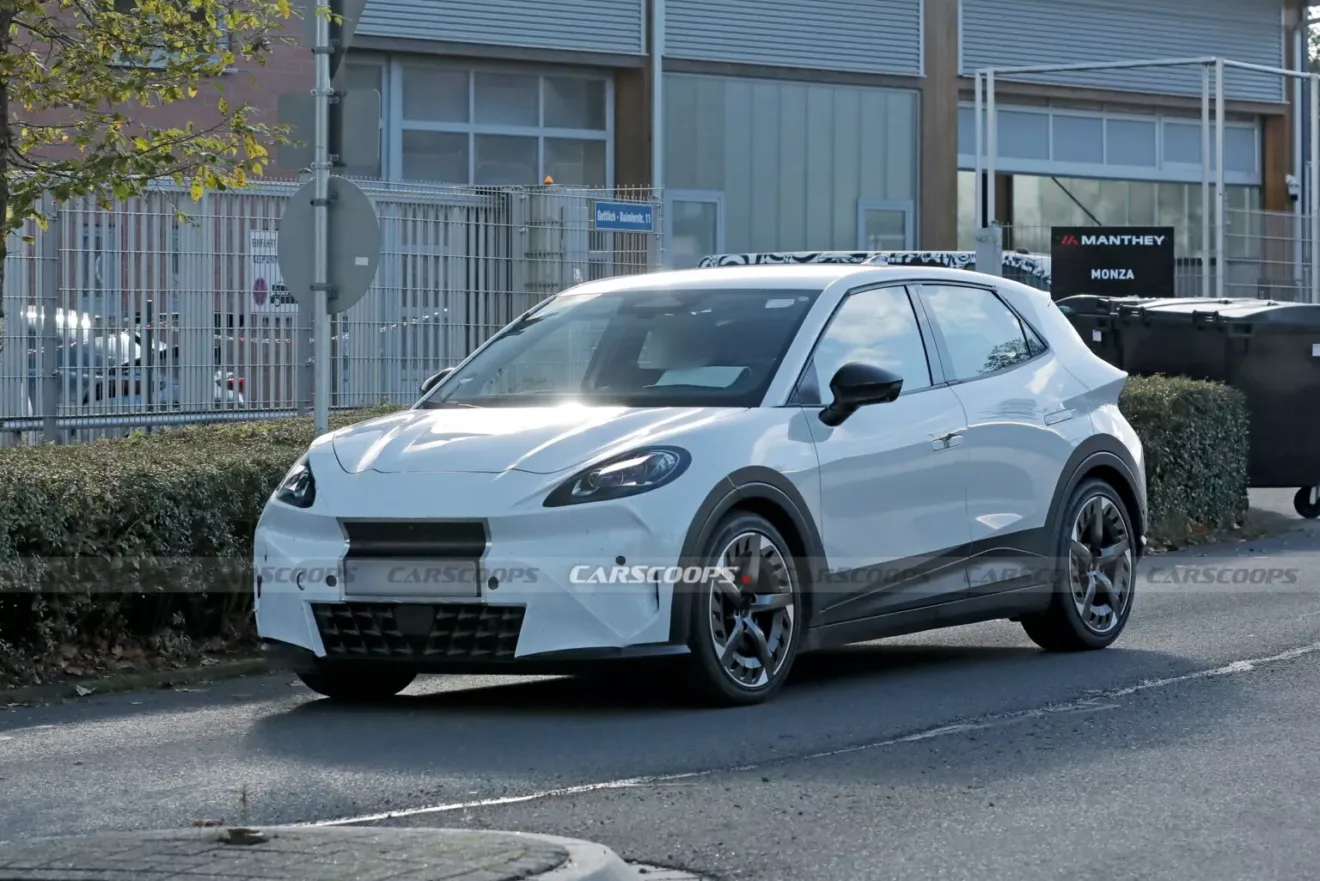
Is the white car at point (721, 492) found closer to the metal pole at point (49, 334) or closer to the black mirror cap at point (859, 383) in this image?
the black mirror cap at point (859, 383)

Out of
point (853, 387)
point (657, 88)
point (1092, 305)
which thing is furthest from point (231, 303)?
point (657, 88)

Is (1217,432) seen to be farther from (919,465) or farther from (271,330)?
(919,465)

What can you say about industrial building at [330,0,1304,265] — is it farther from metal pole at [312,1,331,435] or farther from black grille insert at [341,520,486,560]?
black grille insert at [341,520,486,560]

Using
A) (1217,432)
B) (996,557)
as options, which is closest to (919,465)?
(996,557)

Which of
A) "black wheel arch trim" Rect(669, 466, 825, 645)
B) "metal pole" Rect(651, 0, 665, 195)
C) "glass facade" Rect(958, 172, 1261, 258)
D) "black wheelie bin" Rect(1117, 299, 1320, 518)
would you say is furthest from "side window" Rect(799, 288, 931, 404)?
"glass facade" Rect(958, 172, 1261, 258)

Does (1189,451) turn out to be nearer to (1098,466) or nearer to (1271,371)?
(1271,371)

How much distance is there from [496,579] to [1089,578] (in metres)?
3.34

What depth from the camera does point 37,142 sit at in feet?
37.8

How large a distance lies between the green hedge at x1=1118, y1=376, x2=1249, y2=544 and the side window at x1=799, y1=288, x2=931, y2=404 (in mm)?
6685

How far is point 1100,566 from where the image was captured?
32.8 feet

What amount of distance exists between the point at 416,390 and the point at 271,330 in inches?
63.1

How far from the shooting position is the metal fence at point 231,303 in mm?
14680

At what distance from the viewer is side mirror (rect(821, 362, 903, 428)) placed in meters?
8.49

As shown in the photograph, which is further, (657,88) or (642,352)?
(657,88)
